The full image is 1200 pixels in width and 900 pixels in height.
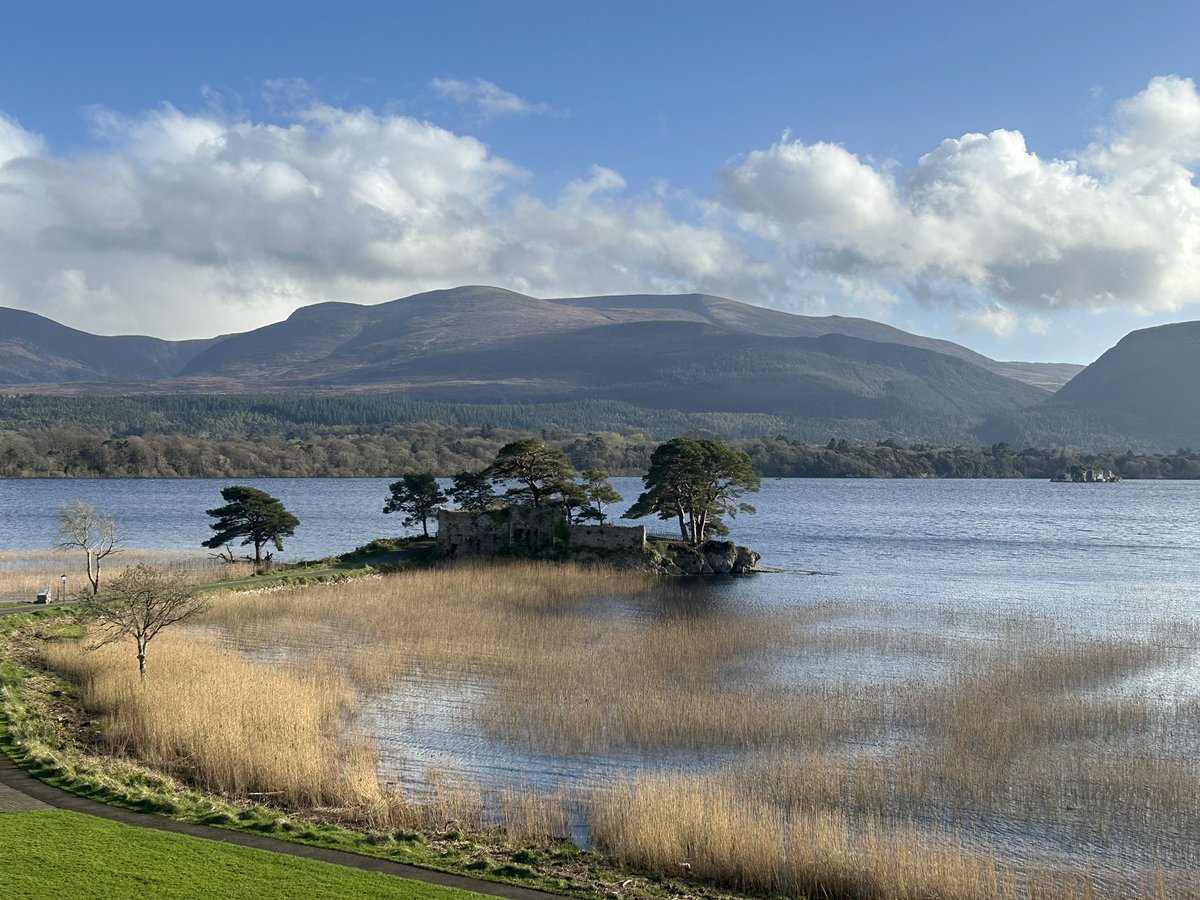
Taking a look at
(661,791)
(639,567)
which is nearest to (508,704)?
(661,791)

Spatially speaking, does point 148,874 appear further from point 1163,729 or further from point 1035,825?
point 1163,729

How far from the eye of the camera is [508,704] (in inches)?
1371

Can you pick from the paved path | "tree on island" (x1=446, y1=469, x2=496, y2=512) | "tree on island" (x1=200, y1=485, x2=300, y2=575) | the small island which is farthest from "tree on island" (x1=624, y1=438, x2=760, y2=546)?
the paved path

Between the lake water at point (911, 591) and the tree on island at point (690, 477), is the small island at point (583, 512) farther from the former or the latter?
the lake water at point (911, 591)

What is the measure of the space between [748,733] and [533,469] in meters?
48.9

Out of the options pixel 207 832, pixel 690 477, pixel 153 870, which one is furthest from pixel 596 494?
pixel 153 870

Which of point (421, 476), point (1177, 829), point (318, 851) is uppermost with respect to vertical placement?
point (421, 476)

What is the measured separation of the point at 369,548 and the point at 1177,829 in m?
63.2

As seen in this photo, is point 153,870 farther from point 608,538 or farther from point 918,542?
point 918,542

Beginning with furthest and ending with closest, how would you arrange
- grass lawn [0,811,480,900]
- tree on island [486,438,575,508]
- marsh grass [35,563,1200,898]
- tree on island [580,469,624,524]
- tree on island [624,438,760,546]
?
1. tree on island [580,469,624,524]
2. tree on island [624,438,760,546]
3. tree on island [486,438,575,508]
4. marsh grass [35,563,1200,898]
5. grass lawn [0,811,480,900]

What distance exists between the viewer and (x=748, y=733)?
1235 inches

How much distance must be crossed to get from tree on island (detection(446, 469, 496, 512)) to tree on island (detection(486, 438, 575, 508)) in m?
2.45

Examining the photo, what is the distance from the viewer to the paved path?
1789 cm

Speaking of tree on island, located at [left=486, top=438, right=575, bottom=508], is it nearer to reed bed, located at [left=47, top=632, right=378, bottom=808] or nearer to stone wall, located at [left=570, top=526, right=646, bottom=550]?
stone wall, located at [left=570, top=526, right=646, bottom=550]
